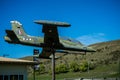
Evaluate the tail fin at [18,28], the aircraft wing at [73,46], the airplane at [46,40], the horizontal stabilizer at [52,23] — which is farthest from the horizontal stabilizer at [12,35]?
the aircraft wing at [73,46]

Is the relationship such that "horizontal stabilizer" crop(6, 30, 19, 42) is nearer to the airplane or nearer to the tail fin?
the airplane

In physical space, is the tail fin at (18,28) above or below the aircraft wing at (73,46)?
above

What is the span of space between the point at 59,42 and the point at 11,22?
6.92 m

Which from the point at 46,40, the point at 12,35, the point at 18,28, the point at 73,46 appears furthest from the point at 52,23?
the point at 18,28

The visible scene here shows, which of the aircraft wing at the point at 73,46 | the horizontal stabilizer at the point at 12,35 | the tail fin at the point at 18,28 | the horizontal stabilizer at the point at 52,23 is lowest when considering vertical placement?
the aircraft wing at the point at 73,46

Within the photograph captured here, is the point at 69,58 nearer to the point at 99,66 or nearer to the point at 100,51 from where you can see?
the point at 100,51

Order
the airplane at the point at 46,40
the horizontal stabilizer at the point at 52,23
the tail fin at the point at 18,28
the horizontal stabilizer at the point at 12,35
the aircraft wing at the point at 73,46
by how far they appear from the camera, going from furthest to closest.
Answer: the tail fin at the point at 18,28 < the aircraft wing at the point at 73,46 < the horizontal stabilizer at the point at 12,35 < the airplane at the point at 46,40 < the horizontal stabilizer at the point at 52,23

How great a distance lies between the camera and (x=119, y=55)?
338 ft

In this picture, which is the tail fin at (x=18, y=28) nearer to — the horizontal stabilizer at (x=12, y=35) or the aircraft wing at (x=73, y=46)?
the horizontal stabilizer at (x=12, y=35)

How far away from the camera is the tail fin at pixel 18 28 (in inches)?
1640

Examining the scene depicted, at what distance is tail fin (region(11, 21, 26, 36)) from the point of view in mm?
41644

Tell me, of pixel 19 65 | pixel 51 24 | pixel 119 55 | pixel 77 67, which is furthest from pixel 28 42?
pixel 119 55

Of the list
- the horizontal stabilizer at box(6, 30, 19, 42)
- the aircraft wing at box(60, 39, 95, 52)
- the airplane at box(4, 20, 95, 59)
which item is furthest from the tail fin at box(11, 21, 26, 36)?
the aircraft wing at box(60, 39, 95, 52)

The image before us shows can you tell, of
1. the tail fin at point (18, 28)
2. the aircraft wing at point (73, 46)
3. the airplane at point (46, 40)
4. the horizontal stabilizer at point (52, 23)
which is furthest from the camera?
the tail fin at point (18, 28)
